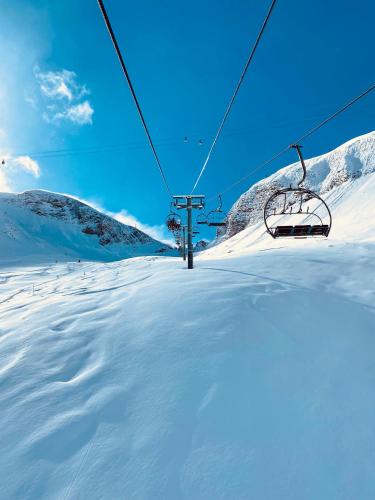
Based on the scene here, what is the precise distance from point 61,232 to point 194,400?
73.8 meters

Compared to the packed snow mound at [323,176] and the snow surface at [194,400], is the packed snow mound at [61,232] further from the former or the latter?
the snow surface at [194,400]

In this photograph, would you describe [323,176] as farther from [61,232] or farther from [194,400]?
[194,400]

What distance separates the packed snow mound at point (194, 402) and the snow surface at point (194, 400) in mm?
12

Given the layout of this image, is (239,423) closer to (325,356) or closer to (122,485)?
(122,485)

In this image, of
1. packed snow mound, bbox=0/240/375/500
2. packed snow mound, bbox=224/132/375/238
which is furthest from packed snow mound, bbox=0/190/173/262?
packed snow mound, bbox=0/240/375/500

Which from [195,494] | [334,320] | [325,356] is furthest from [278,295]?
[195,494]

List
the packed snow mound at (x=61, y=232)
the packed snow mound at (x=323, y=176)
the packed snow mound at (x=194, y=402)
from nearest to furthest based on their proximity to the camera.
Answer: the packed snow mound at (x=194, y=402), the packed snow mound at (x=323, y=176), the packed snow mound at (x=61, y=232)

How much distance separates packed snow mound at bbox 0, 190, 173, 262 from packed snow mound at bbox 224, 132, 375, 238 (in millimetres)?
26451

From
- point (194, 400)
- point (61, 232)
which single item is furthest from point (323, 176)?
point (194, 400)

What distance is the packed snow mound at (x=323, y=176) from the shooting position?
175 ft

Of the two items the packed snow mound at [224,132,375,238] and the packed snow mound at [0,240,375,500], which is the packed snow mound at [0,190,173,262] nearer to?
the packed snow mound at [224,132,375,238]

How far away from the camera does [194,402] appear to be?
8.88 ft

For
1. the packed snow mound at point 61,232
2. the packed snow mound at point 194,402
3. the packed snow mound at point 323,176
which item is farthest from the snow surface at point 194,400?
the packed snow mound at point 61,232

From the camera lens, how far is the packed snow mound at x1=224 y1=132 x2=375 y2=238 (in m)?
53.5
